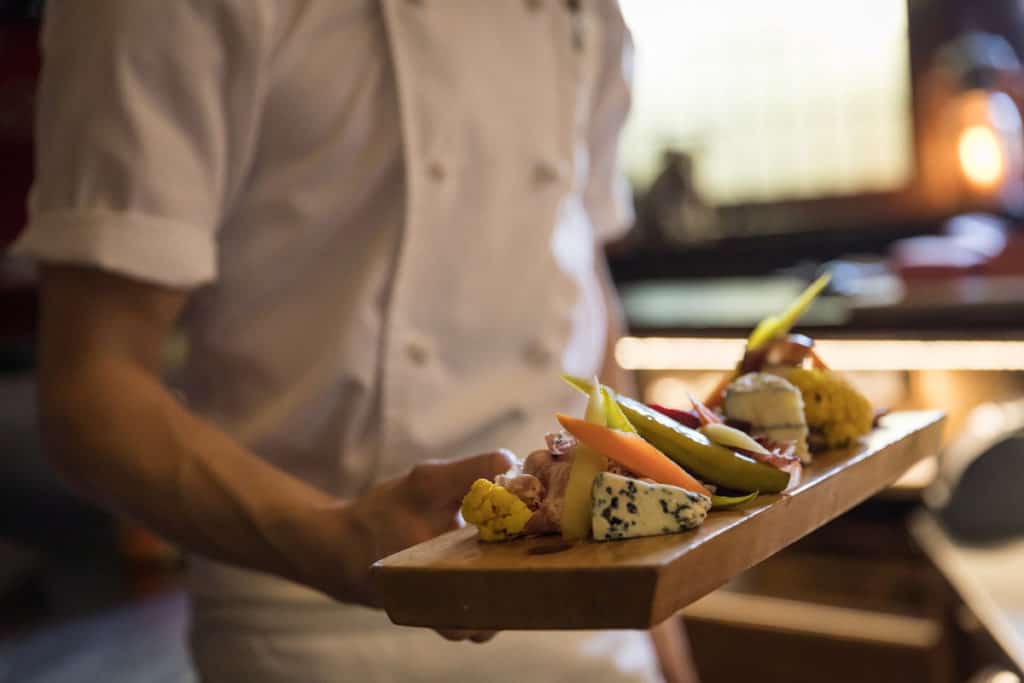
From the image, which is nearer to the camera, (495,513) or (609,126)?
(495,513)

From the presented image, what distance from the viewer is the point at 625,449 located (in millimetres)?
711

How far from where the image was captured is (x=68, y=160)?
104 centimetres

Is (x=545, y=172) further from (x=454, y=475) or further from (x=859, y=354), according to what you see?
(x=859, y=354)

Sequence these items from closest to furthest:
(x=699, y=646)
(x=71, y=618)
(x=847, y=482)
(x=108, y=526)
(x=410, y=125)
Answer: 1. (x=847, y=482)
2. (x=410, y=125)
3. (x=699, y=646)
4. (x=71, y=618)
5. (x=108, y=526)

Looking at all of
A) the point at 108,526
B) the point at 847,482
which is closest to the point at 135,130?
the point at 847,482

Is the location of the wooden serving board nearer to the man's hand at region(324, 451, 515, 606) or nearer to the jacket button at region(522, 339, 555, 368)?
the man's hand at region(324, 451, 515, 606)

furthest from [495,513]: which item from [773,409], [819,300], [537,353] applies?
[819,300]

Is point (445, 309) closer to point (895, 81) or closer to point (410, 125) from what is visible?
point (410, 125)

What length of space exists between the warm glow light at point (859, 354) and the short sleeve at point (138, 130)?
112 cm

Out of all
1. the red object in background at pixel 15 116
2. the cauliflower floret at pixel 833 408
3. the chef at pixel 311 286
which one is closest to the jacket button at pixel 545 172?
the chef at pixel 311 286

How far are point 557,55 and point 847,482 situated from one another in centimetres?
67

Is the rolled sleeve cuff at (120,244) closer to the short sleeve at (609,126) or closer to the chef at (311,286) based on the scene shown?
the chef at (311,286)

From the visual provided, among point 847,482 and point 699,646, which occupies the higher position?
point 847,482

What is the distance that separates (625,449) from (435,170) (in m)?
0.54
